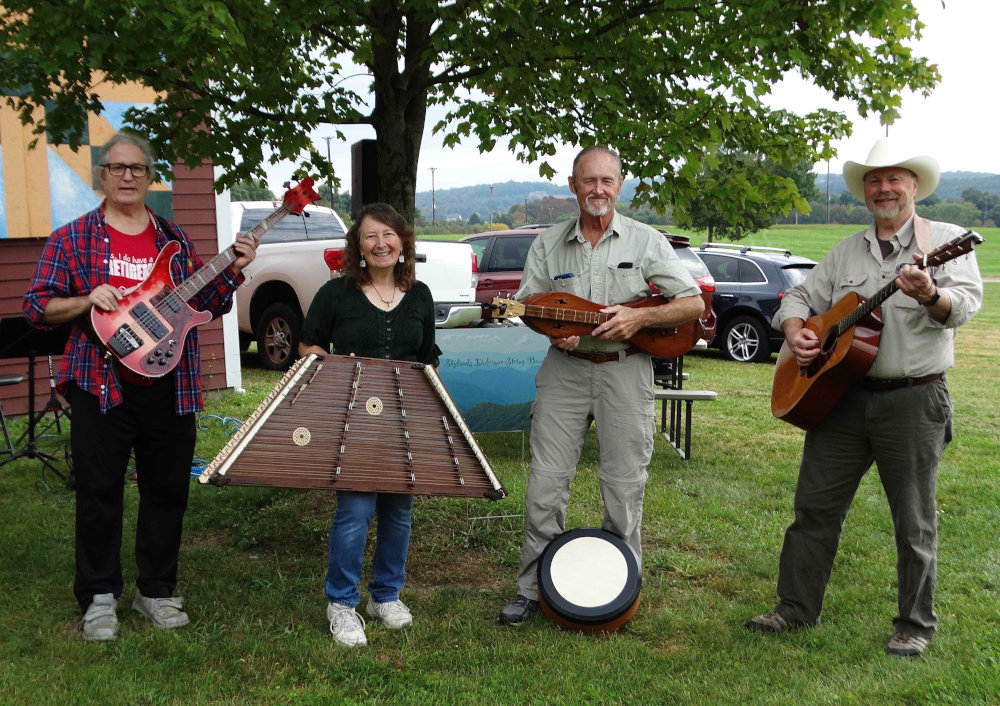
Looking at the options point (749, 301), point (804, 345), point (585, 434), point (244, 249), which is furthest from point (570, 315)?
point (749, 301)

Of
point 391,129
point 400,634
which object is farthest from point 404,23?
point 400,634

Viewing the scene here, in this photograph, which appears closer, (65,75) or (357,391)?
(357,391)

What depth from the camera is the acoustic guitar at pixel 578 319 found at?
13.1ft

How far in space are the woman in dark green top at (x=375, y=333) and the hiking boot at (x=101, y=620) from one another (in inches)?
36.1

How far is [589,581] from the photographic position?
4121 millimetres

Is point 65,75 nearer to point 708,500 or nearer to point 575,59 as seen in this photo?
point 575,59

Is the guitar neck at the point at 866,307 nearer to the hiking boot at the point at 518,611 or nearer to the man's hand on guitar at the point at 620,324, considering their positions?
the man's hand on guitar at the point at 620,324

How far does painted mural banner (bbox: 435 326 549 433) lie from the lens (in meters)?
6.88

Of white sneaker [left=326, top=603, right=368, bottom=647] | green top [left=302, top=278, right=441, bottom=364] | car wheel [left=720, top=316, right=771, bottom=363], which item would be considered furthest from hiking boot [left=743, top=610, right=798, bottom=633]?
car wheel [left=720, top=316, right=771, bottom=363]

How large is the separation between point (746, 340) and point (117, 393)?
1170 centimetres

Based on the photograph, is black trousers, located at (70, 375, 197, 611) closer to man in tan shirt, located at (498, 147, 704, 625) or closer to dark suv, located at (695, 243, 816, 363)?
man in tan shirt, located at (498, 147, 704, 625)

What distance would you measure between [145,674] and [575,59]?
A: 365 cm

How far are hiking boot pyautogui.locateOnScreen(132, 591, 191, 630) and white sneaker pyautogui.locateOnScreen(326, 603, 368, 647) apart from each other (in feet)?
2.21

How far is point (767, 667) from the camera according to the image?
378 centimetres
